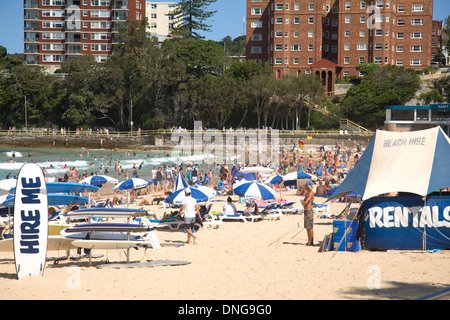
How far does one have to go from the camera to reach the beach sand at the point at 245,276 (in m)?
8.27

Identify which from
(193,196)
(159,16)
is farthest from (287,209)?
(159,16)

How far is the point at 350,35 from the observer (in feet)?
228

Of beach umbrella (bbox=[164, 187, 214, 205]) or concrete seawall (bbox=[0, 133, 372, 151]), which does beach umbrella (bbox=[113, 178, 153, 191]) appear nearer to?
beach umbrella (bbox=[164, 187, 214, 205])

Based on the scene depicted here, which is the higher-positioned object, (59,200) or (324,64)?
(324,64)

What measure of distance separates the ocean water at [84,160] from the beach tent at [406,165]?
1049 inches

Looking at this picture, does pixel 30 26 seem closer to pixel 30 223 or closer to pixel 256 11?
pixel 256 11

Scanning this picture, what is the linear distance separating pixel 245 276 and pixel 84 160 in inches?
1645

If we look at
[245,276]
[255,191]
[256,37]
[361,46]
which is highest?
[256,37]

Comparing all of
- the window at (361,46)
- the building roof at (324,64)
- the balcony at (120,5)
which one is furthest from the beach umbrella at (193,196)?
the balcony at (120,5)

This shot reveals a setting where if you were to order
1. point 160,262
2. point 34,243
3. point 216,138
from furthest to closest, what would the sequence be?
point 216,138, point 160,262, point 34,243
